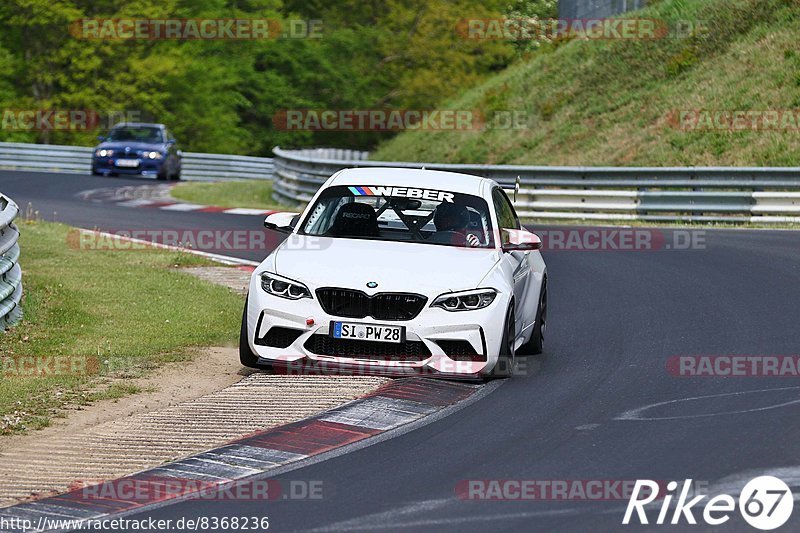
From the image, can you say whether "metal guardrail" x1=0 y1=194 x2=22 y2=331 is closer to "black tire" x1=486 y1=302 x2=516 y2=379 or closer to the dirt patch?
the dirt patch

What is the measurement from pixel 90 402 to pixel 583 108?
3072 cm

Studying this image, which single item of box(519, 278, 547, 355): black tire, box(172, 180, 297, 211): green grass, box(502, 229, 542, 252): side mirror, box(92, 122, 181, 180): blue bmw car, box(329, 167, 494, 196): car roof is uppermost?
box(329, 167, 494, 196): car roof

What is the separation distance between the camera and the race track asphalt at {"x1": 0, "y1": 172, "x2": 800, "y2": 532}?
6625mm

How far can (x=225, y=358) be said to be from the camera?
11.5 metres

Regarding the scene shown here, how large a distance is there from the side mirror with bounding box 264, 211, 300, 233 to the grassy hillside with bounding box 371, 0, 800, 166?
2105 cm

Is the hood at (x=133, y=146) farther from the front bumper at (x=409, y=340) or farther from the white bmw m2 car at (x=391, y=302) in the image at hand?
the front bumper at (x=409, y=340)

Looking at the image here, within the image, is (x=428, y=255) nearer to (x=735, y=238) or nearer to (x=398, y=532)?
(x=398, y=532)

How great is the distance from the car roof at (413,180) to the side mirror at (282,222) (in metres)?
0.46

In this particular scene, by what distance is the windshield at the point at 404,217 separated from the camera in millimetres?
11055

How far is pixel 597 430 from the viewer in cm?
844

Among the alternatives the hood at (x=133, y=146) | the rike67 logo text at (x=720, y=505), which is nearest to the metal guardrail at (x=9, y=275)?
the rike67 logo text at (x=720, y=505)

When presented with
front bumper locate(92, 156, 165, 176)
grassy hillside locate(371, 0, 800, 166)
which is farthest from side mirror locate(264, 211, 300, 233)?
front bumper locate(92, 156, 165, 176)

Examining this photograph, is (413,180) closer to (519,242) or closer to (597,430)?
(519,242)

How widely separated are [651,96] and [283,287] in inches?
1126
